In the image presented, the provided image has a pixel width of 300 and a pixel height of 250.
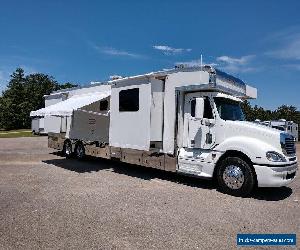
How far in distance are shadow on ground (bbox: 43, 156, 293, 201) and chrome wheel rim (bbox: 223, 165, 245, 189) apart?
1.72ft

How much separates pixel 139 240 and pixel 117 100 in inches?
281

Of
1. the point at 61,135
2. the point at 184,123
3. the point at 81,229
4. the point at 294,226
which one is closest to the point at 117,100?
the point at 184,123

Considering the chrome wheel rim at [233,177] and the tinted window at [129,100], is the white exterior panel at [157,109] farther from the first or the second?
the chrome wheel rim at [233,177]

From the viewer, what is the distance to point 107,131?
1351cm

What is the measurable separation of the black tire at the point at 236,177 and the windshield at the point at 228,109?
4.26 ft

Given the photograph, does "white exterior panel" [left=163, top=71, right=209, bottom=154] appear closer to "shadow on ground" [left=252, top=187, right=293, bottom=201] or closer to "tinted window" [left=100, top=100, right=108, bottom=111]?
"shadow on ground" [left=252, top=187, right=293, bottom=201]

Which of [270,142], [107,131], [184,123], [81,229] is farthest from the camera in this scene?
[107,131]

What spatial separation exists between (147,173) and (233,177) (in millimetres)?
3916

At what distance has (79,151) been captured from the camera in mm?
15125

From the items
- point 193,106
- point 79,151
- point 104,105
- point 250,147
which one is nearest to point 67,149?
point 79,151

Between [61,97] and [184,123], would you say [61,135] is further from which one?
[184,123]

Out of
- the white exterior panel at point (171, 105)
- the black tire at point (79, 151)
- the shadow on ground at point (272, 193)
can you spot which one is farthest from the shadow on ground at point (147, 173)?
the white exterior panel at point (171, 105)

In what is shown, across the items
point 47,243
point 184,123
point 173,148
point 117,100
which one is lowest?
point 47,243

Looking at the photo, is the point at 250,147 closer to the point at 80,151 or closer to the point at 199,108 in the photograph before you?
the point at 199,108
